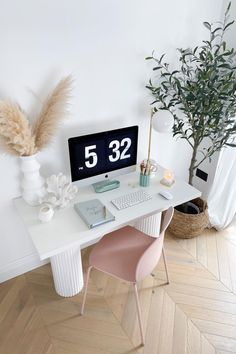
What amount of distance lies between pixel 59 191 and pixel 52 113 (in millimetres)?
488

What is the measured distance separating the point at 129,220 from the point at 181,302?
812mm

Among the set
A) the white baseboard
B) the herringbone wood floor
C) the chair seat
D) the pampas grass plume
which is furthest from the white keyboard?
the white baseboard

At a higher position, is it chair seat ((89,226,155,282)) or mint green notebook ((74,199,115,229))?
mint green notebook ((74,199,115,229))

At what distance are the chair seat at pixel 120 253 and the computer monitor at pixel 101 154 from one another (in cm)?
43

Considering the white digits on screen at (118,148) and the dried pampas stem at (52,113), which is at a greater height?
the dried pampas stem at (52,113)

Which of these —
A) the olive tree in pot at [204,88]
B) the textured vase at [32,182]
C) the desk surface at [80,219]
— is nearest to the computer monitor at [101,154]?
the desk surface at [80,219]

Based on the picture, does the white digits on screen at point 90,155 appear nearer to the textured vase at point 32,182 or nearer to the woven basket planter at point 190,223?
the textured vase at point 32,182

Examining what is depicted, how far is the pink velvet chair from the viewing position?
4.58ft

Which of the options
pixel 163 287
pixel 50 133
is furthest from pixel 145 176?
pixel 163 287

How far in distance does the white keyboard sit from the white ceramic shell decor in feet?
0.95

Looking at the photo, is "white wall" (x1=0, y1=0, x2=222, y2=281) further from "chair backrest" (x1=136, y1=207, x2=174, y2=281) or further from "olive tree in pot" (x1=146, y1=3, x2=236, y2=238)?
"chair backrest" (x1=136, y1=207, x2=174, y2=281)

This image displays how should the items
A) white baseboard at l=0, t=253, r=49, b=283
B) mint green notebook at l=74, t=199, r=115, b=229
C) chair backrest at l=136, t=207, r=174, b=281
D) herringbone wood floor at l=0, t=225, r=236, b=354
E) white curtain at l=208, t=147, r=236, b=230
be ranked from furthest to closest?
white curtain at l=208, t=147, r=236, b=230 → white baseboard at l=0, t=253, r=49, b=283 → herringbone wood floor at l=0, t=225, r=236, b=354 → mint green notebook at l=74, t=199, r=115, b=229 → chair backrest at l=136, t=207, r=174, b=281

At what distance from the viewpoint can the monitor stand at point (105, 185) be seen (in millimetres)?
1787

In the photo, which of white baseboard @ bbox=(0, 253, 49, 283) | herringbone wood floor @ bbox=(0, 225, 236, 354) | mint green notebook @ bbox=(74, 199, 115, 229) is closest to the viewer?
mint green notebook @ bbox=(74, 199, 115, 229)
